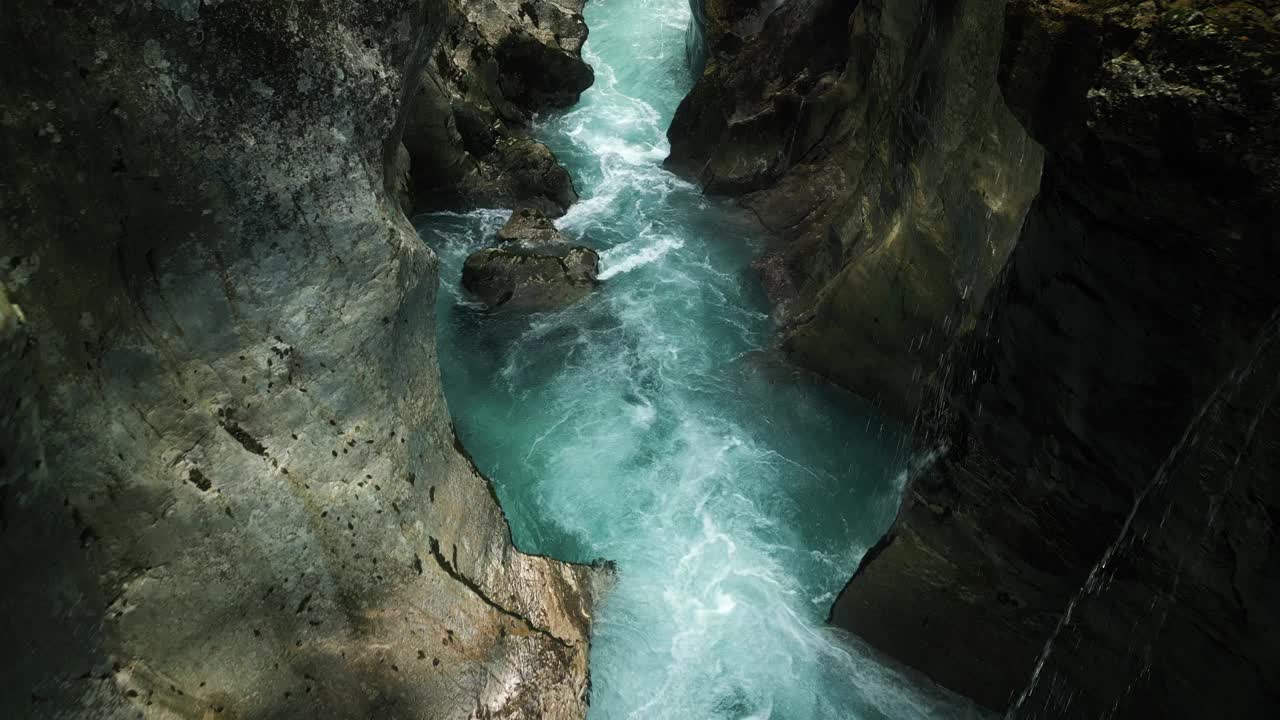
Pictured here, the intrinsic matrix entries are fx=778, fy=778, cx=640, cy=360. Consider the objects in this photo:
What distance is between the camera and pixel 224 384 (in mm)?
5484

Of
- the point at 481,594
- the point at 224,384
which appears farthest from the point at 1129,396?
the point at 224,384

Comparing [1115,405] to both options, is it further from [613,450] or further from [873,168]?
[873,168]

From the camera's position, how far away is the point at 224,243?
5.38 metres

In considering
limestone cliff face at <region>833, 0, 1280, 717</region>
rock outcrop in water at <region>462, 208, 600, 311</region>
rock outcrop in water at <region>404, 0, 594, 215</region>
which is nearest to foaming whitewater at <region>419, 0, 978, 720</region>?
rock outcrop in water at <region>462, 208, 600, 311</region>

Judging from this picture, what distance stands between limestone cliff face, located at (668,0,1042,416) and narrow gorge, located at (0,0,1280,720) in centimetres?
9

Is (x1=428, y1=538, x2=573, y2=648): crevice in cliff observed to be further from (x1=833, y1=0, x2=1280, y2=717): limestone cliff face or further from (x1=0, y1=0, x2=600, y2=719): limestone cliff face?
(x1=833, y1=0, x2=1280, y2=717): limestone cliff face

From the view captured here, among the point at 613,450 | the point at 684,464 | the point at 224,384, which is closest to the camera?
the point at 224,384

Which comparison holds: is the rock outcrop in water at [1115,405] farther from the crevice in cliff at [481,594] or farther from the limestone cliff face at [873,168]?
the crevice in cliff at [481,594]

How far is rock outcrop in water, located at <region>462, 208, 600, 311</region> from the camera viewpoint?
48.0 ft

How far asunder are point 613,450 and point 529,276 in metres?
4.63

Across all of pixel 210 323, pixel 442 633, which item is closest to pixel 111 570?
pixel 210 323

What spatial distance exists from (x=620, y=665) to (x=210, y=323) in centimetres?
540

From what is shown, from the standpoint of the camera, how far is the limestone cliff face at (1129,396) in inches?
188

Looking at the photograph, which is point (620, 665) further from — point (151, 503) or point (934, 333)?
point (934, 333)
